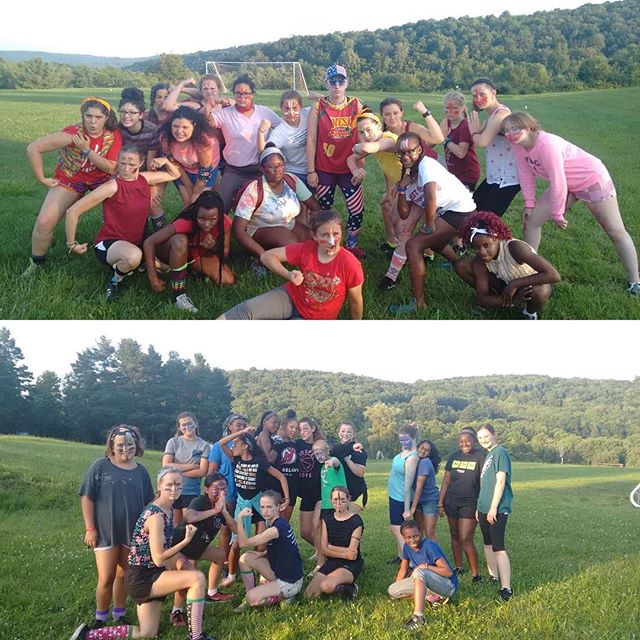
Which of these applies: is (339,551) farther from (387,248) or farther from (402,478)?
(387,248)

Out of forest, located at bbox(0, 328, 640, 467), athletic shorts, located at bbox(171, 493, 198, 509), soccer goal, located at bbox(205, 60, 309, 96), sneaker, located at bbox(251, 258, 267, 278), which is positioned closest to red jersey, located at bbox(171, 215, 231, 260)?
sneaker, located at bbox(251, 258, 267, 278)

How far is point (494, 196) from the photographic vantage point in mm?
6059

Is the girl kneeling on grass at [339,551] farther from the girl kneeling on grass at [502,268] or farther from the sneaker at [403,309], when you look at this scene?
the girl kneeling on grass at [502,268]

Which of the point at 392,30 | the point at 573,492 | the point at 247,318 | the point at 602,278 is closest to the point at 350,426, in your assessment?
the point at 247,318

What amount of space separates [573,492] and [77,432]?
5.98 meters

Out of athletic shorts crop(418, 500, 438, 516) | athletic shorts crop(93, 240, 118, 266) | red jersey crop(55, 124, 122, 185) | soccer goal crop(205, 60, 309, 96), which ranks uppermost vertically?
soccer goal crop(205, 60, 309, 96)

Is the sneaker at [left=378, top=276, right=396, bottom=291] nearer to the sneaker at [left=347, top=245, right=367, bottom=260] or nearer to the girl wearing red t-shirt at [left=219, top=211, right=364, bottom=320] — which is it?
the sneaker at [left=347, top=245, right=367, bottom=260]

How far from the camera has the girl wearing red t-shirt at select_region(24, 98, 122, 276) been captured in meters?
5.57

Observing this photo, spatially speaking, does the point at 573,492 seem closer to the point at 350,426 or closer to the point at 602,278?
the point at 602,278

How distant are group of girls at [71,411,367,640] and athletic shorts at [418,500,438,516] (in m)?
0.50

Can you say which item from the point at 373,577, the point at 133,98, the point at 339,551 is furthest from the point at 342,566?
the point at 133,98

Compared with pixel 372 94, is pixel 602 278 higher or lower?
lower

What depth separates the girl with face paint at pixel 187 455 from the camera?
4.84 meters

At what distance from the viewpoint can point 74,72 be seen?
3544 centimetres
